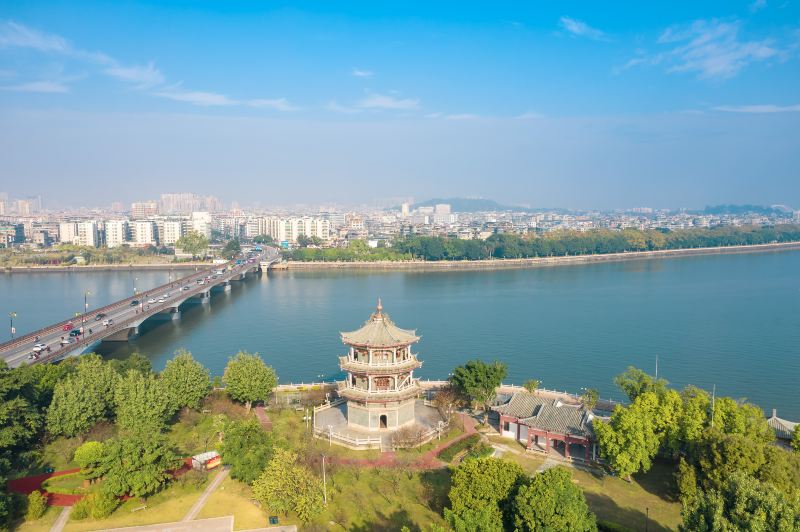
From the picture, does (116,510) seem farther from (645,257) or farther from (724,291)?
(645,257)

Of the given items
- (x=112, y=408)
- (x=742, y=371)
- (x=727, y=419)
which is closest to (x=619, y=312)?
(x=742, y=371)

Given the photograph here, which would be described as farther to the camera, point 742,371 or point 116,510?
point 742,371

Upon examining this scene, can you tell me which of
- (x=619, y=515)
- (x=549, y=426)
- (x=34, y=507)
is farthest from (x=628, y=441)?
(x=34, y=507)

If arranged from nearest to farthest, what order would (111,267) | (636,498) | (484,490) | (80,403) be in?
(484,490), (636,498), (80,403), (111,267)

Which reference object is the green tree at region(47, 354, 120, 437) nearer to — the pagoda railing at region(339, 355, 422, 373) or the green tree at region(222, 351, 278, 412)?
the green tree at region(222, 351, 278, 412)

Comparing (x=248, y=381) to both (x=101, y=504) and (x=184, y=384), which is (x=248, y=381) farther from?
(x=101, y=504)

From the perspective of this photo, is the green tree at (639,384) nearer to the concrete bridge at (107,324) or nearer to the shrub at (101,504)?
the shrub at (101,504)
